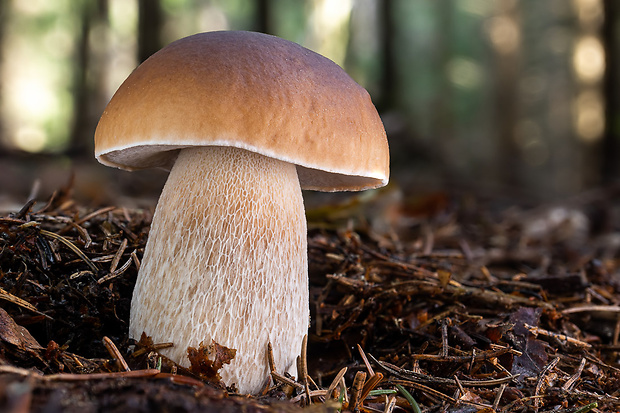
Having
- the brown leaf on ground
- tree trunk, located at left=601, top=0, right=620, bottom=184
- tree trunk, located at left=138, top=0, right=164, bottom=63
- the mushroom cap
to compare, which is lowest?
the brown leaf on ground

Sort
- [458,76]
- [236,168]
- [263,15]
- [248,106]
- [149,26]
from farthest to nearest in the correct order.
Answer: [263,15]
[149,26]
[458,76]
[236,168]
[248,106]

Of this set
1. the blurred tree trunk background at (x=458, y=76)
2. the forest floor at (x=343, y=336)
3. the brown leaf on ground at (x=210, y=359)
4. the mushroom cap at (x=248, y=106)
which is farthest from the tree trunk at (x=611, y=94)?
the brown leaf on ground at (x=210, y=359)

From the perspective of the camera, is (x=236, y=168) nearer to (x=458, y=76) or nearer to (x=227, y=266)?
(x=227, y=266)

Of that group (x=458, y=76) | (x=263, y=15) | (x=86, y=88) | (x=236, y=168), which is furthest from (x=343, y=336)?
(x=263, y=15)

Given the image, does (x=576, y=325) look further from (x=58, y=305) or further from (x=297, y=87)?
(x=58, y=305)

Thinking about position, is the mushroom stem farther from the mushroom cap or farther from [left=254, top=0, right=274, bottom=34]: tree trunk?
[left=254, top=0, right=274, bottom=34]: tree trunk

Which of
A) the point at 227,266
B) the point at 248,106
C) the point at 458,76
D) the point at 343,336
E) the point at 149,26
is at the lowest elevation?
the point at 343,336

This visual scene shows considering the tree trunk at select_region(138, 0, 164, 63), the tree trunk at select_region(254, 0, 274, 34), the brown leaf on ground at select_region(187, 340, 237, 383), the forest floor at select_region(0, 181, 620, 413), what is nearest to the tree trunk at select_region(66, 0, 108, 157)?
the tree trunk at select_region(138, 0, 164, 63)
